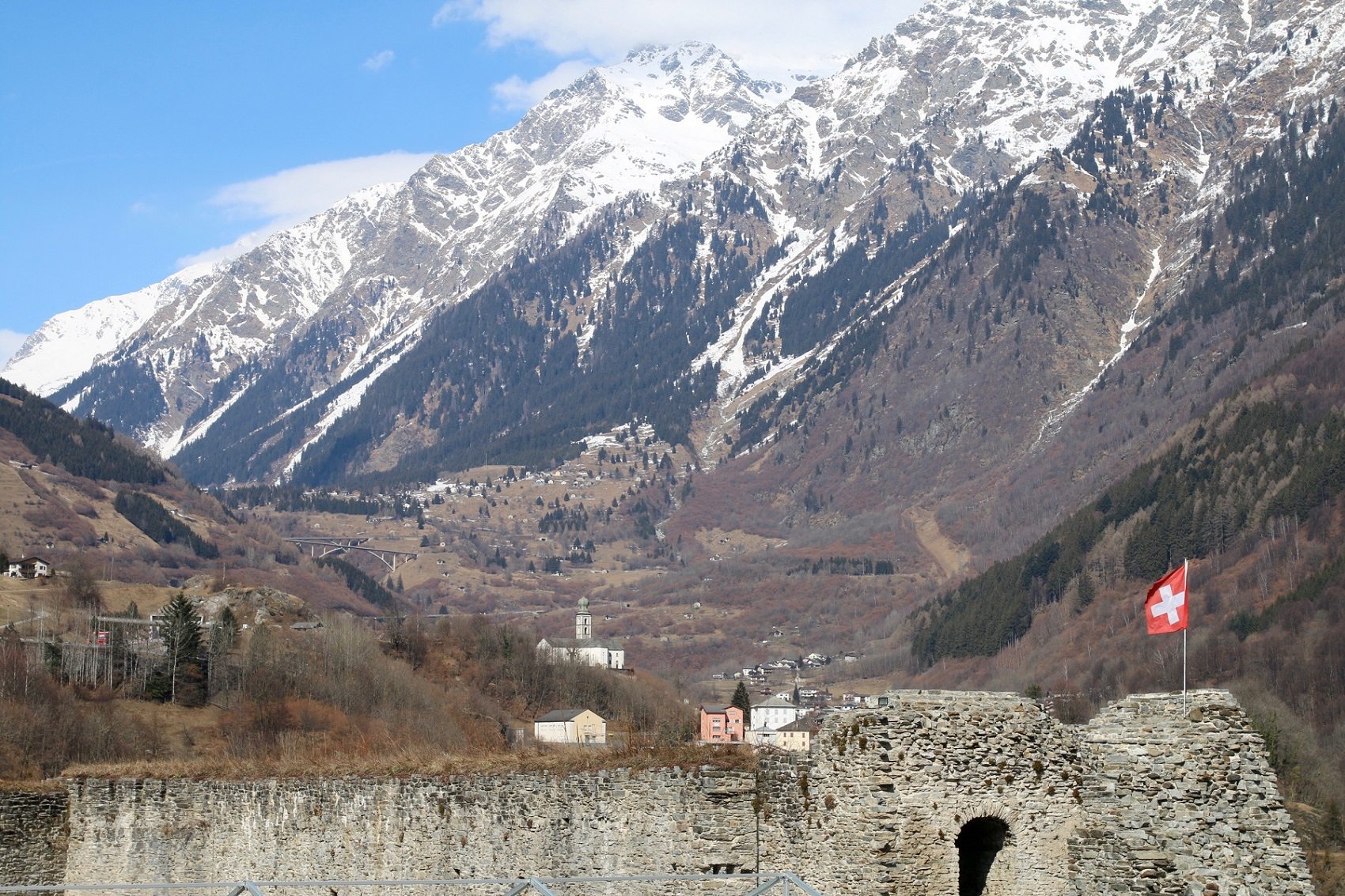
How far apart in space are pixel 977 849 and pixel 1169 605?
463cm

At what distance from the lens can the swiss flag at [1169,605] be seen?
983 inches

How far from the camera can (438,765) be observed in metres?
32.9

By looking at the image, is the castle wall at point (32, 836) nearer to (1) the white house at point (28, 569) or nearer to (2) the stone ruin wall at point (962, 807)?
(2) the stone ruin wall at point (962, 807)

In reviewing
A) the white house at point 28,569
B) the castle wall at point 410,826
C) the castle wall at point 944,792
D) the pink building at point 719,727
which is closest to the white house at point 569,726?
the pink building at point 719,727

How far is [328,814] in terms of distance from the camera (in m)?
34.1

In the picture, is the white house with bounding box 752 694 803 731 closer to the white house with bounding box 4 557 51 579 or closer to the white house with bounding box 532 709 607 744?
the white house with bounding box 532 709 607 744

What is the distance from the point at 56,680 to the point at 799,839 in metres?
73.5

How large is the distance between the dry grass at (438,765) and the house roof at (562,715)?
180ft

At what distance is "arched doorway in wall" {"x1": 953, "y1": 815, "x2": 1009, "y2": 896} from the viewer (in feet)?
79.0

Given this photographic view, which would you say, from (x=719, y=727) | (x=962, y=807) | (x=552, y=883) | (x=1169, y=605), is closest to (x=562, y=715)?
(x=719, y=727)

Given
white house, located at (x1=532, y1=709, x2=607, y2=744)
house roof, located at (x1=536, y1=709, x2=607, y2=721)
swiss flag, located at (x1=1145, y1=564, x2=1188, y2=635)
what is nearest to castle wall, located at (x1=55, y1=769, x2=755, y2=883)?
swiss flag, located at (x1=1145, y1=564, x2=1188, y2=635)

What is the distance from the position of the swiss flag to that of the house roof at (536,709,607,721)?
72.8m

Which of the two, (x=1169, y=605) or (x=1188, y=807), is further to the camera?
(x=1169, y=605)

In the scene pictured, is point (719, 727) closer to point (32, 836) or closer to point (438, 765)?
point (32, 836)
